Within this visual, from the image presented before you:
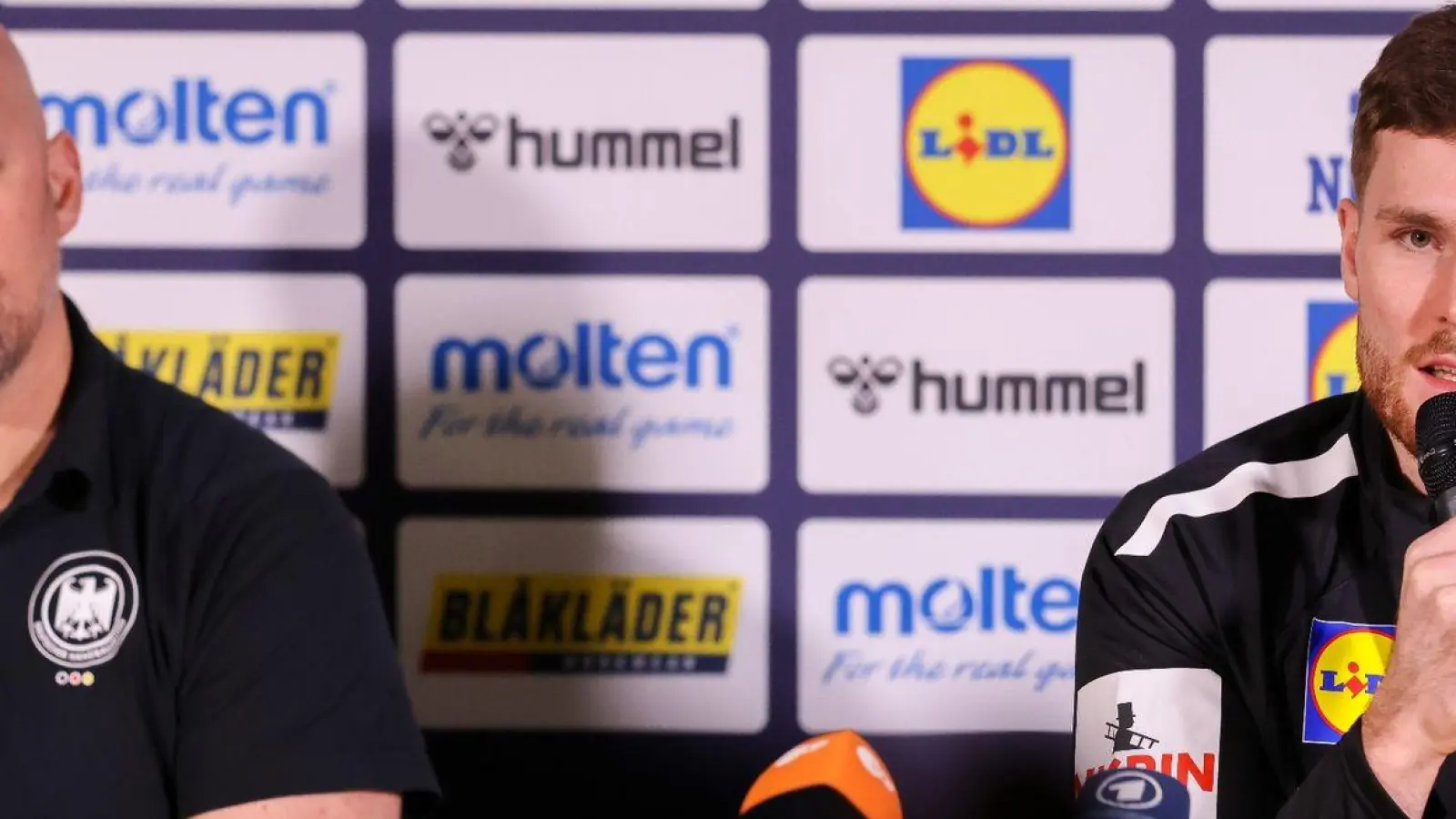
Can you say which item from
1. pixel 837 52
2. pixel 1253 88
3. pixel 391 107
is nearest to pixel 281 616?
pixel 391 107

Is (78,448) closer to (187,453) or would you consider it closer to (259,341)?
(187,453)

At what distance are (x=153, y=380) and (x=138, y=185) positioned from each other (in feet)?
1.86

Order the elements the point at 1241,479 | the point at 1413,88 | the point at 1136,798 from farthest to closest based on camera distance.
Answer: the point at 1241,479, the point at 1413,88, the point at 1136,798

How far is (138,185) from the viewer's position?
146 cm

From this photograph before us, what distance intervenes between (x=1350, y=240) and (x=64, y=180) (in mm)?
871

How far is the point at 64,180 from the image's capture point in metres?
1.01

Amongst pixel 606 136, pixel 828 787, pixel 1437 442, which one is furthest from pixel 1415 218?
pixel 606 136

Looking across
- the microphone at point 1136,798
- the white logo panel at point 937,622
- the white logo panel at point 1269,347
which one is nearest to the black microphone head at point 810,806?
the microphone at point 1136,798

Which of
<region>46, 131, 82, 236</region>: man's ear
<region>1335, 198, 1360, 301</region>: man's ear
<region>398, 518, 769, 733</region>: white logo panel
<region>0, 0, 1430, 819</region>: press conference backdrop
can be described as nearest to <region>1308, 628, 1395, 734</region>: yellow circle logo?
<region>1335, 198, 1360, 301</region>: man's ear

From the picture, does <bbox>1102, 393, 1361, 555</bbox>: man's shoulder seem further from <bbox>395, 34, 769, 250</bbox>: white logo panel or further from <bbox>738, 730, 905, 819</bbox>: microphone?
<bbox>395, 34, 769, 250</bbox>: white logo panel

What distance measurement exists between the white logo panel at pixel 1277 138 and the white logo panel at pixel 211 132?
835 mm

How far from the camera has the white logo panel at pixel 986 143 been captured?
142cm

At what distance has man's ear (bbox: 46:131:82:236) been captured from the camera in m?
1.00

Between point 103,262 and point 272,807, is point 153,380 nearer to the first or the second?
point 272,807
